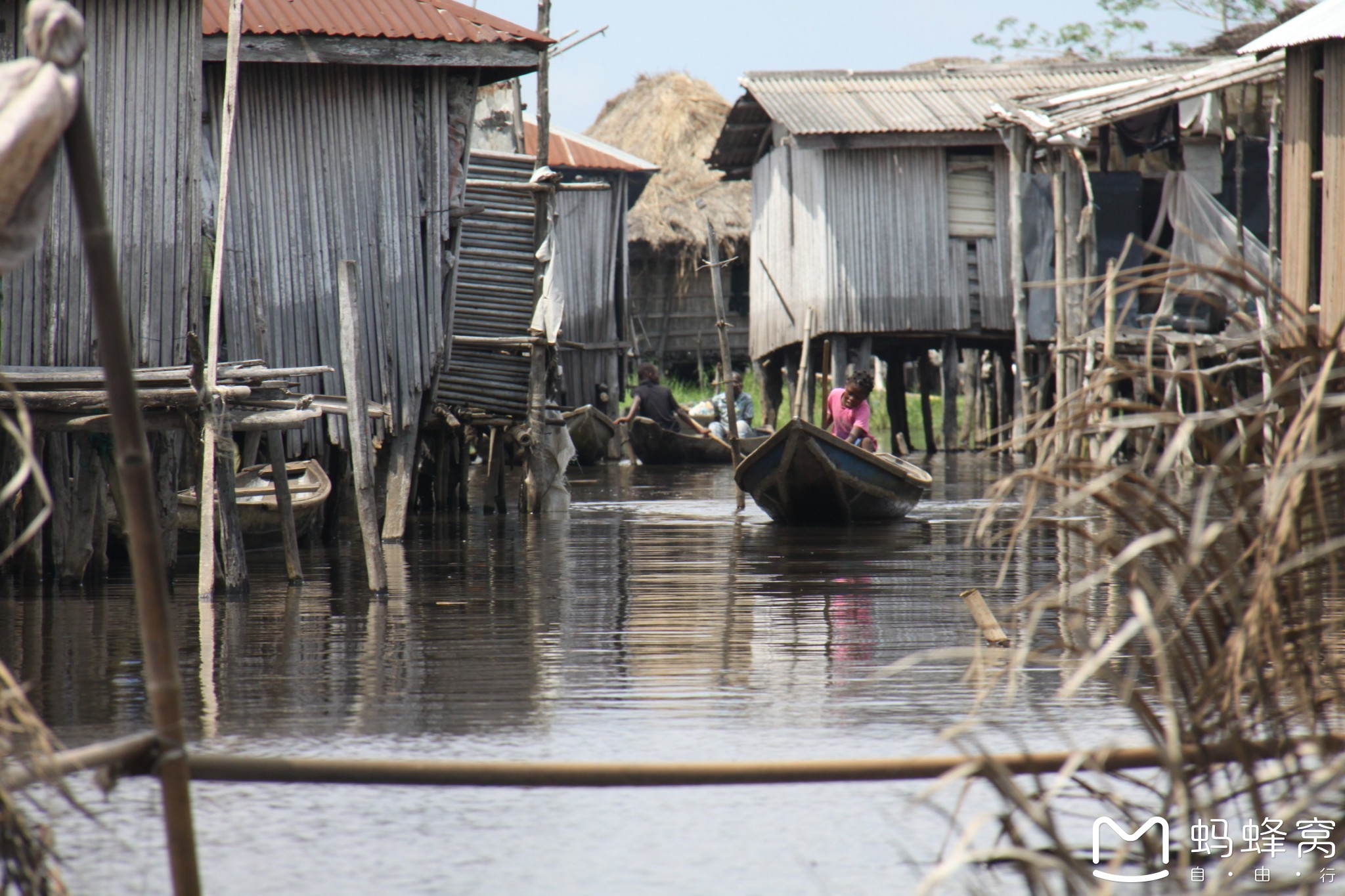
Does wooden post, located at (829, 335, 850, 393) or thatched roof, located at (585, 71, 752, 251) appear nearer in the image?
wooden post, located at (829, 335, 850, 393)

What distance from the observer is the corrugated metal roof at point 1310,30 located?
34.9ft

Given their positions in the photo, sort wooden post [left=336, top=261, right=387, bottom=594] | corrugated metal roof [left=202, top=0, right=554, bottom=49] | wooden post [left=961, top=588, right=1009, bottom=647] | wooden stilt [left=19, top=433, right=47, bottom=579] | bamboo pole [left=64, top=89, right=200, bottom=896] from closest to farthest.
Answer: bamboo pole [left=64, top=89, right=200, bottom=896]
wooden post [left=961, top=588, right=1009, bottom=647]
wooden post [left=336, top=261, right=387, bottom=594]
wooden stilt [left=19, top=433, right=47, bottom=579]
corrugated metal roof [left=202, top=0, right=554, bottom=49]

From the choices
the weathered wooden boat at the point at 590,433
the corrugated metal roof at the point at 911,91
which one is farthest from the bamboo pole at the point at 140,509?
the weathered wooden boat at the point at 590,433

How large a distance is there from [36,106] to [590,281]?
74.7 ft

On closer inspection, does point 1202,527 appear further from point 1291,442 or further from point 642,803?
point 642,803

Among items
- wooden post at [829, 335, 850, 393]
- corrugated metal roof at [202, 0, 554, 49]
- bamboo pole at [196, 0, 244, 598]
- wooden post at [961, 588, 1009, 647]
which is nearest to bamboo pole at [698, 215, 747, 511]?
corrugated metal roof at [202, 0, 554, 49]

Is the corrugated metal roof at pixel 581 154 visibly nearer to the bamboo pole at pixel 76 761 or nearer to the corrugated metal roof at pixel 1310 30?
the corrugated metal roof at pixel 1310 30

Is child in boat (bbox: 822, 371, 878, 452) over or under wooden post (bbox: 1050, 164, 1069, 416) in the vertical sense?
under

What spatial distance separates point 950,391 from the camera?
24.1 metres

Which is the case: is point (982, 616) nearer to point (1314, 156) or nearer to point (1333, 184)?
point (1333, 184)

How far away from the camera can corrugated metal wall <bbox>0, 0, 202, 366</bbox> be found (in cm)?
892

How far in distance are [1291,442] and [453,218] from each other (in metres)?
10.2

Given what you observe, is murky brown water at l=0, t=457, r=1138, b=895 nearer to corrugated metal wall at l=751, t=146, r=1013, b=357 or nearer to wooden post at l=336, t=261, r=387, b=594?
wooden post at l=336, t=261, r=387, b=594

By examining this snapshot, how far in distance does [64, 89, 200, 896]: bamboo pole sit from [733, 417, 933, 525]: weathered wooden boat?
32.6ft
